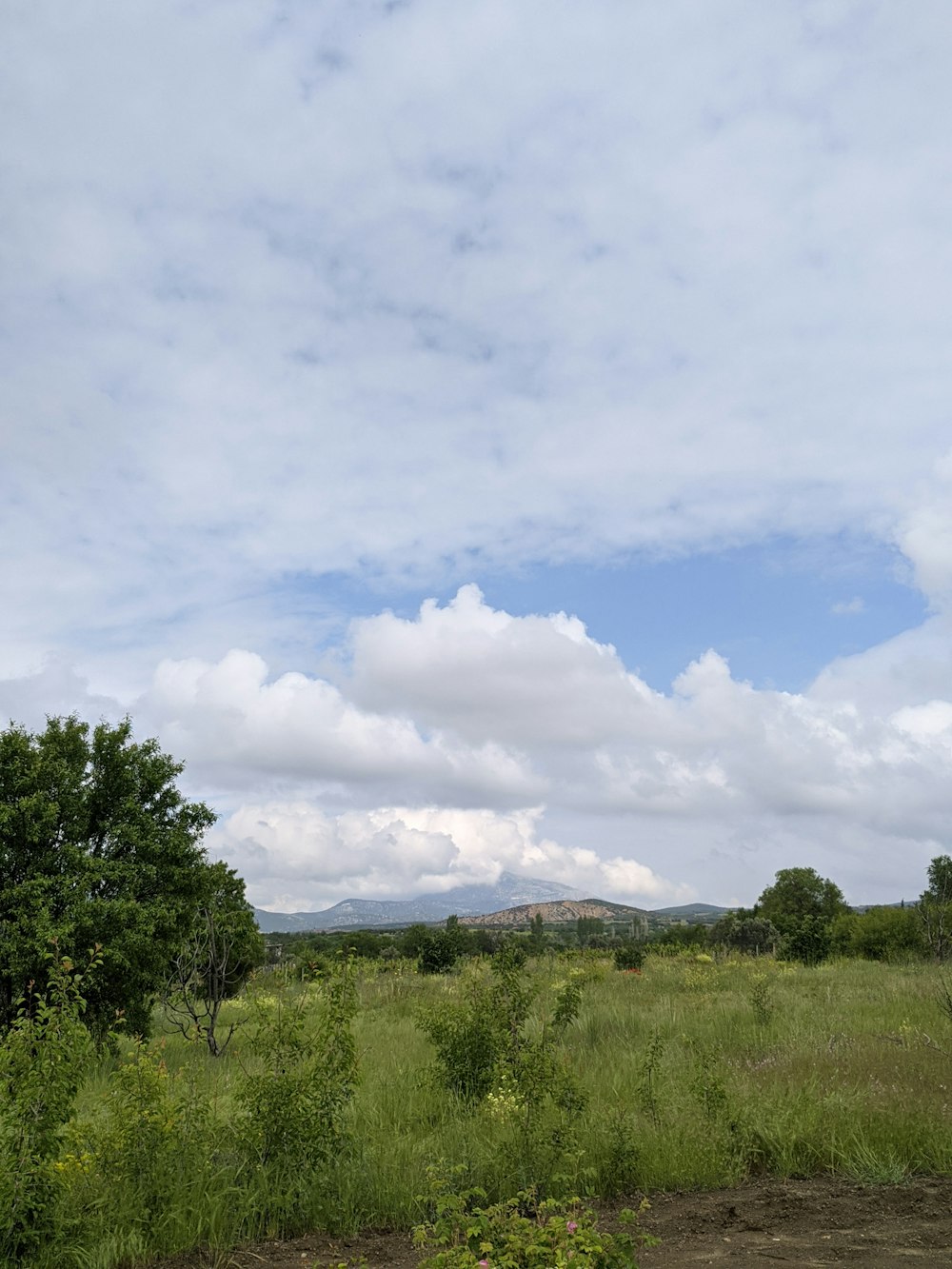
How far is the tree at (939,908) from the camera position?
2866 centimetres

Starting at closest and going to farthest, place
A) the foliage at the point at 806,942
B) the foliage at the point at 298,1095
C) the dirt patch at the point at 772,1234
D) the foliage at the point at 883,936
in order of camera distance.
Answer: the dirt patch at the point at 772,1234
the foliage at the point at 298,1095
the foliage at the point at 806,942
the foliage at the point at 883,936

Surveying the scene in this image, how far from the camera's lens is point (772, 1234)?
586cm

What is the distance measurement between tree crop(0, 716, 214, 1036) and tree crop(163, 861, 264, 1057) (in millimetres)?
369

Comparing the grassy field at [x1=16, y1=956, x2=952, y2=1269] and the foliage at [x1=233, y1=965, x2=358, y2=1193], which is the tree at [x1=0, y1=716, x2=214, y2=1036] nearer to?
the grassy field at [x1=16, y1=956, x2=952, y2=1269]

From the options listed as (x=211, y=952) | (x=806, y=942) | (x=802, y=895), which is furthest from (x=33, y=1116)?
(x=802, y=895)

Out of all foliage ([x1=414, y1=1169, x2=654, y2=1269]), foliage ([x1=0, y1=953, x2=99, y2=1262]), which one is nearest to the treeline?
foliage ([x1=0, y1=953, x2=99, y2=1262])

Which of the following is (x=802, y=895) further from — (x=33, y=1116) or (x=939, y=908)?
(x=33, y=1116)

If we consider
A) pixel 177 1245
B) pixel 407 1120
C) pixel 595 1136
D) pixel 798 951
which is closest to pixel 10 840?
pixel 407 1120

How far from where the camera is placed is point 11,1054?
517 centimetres

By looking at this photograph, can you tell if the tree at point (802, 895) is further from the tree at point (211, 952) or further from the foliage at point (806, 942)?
the tree at point (211, 952)

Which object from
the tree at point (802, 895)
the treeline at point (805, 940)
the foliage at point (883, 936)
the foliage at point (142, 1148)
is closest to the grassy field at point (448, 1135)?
the foliage at point (142, 1148)

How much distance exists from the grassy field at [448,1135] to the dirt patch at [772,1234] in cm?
24

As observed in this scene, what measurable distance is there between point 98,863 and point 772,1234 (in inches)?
470

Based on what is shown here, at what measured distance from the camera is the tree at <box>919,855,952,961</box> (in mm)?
28656
